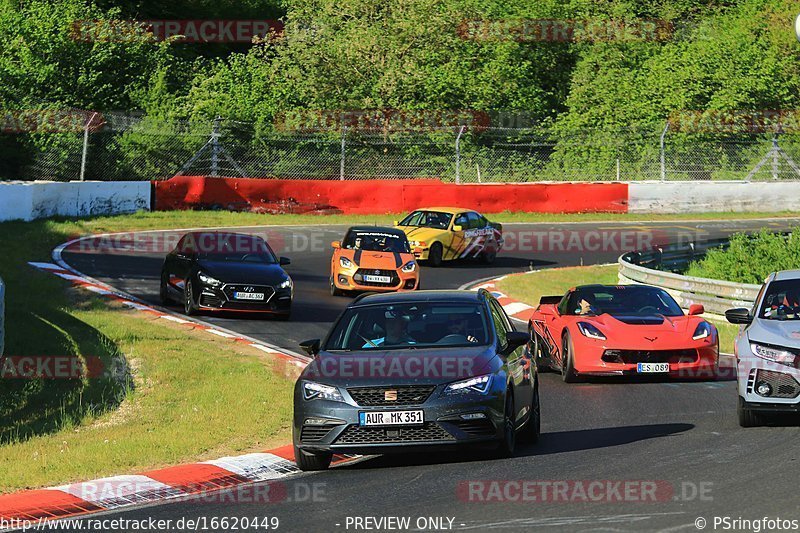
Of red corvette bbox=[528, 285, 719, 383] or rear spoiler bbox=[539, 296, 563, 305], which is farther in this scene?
rear spoiler bbox=[539, 296, 563, 305]

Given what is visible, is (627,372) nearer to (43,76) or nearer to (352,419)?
(352,419)

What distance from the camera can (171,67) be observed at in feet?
172

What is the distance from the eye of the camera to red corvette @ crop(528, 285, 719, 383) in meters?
16.2

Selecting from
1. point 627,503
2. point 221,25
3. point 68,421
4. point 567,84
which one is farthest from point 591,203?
point 627,503

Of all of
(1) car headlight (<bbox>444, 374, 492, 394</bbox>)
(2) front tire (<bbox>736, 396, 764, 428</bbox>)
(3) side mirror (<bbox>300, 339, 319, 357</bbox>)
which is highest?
(3) side mirror (<bbox>300, 339, 319, 357</bbox>)

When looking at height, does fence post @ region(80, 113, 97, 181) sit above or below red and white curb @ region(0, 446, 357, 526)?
above

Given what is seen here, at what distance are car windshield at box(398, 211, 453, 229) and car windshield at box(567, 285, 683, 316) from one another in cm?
1353

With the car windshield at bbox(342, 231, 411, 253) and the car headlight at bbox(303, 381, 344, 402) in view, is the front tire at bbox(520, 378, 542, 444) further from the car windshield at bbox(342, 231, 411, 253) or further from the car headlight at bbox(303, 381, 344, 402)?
the car windshield at bbox(342, 231, 411, 253)

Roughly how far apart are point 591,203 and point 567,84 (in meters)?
18.1

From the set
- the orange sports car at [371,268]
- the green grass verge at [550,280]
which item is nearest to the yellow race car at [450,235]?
the green grass verge at [550,280]

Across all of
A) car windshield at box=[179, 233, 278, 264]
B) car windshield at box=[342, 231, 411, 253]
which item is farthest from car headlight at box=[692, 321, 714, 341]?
car windshield at box=[342, 231, 411, 253]

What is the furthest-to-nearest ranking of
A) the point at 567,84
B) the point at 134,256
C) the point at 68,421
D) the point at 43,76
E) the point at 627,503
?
the point at 567,84 < the point at 43,76 < the point at 134,256 < the point at 68,421 < the point at 627,503

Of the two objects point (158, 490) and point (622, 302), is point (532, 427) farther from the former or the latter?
point (622, 302)

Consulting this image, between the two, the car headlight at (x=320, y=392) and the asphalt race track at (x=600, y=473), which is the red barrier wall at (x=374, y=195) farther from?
the car headlight at (x=320, y=392)
